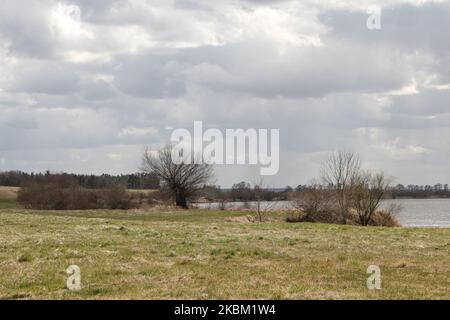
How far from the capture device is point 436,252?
2050 cm

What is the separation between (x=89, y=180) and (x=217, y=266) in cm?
12446

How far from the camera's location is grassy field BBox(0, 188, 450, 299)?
38.9 ft

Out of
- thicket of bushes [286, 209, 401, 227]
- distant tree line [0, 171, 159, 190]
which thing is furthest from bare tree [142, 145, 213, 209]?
thicket of bushes [286, 209, 401, 227]

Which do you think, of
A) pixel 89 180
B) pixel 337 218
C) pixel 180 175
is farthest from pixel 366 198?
pixel 89 180

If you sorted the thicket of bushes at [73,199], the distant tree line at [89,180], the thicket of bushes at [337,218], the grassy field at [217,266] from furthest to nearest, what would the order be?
the distant tree line at [89,180]
the thicket of bushes at [73,199]
the thicket of bushes at [337,218]
the grassy field at [217,266]

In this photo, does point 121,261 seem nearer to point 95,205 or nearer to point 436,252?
point 436,252

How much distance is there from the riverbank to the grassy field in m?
0.02

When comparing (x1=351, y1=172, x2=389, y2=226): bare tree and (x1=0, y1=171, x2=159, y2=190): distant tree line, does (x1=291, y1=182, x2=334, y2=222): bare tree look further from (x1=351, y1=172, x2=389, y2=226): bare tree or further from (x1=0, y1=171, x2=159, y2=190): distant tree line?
(x1=0, y1=171, x2=159, y2=190): distant tree line

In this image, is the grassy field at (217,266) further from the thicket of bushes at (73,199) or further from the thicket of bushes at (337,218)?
the thicket of bushes at (73,199)

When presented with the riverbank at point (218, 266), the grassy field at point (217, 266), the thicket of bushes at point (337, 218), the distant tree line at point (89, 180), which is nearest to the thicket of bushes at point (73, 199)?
the distant tree line at point (89, 180)

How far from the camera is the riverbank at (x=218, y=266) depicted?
11867 mm

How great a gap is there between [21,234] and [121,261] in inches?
370

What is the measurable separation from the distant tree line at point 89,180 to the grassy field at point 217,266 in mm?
63908
